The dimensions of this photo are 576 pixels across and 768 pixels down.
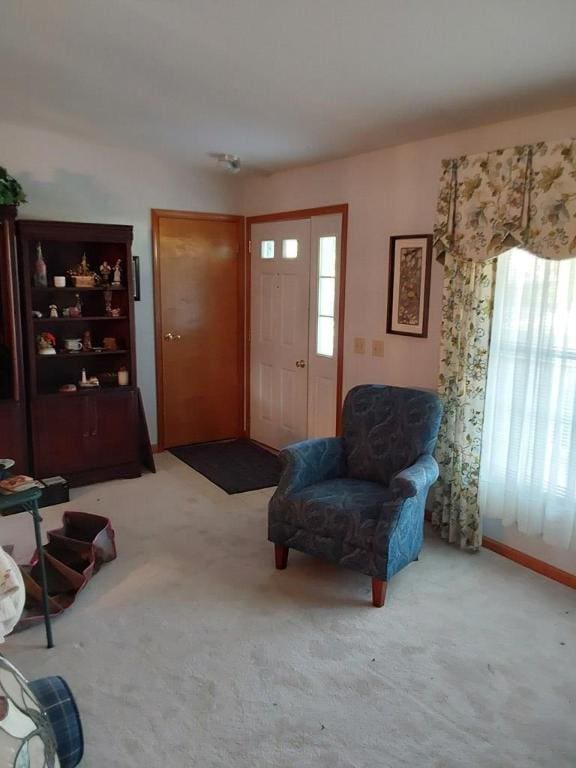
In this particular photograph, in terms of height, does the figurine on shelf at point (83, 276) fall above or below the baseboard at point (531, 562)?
above

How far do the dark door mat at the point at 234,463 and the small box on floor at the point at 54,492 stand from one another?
3.39 feet

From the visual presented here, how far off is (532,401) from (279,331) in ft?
7.76

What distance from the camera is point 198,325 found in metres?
5.14

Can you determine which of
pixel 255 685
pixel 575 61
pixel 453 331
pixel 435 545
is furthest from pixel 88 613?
pixel 575 61

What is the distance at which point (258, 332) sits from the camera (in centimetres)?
522

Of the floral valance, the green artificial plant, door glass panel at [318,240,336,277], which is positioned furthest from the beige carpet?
the green artificial plant

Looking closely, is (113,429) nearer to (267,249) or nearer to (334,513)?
(267,249)

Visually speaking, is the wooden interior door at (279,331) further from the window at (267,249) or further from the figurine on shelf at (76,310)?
the figurine on shelf at (76,310)

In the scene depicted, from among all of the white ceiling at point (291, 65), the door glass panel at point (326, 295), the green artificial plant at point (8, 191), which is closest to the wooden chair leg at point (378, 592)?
A: the door glass panel at point (326, 295)

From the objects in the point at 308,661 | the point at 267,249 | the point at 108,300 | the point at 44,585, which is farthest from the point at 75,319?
the point at 308,661

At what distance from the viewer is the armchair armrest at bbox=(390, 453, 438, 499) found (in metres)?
2.68

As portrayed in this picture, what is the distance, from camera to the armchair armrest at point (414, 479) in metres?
2.68

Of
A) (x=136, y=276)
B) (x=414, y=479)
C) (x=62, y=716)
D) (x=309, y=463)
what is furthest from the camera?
(x=136, y=276)

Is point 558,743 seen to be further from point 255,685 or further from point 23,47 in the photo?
point 23,47
